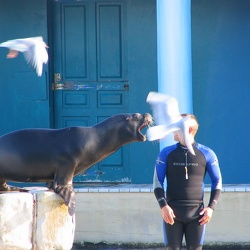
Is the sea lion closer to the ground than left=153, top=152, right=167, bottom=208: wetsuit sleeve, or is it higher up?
higher up

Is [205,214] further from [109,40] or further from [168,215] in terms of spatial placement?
[109,40]

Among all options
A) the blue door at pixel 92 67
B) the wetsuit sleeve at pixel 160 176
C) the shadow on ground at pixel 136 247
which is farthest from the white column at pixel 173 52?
the wetsuit sleeve at pixel 160 176

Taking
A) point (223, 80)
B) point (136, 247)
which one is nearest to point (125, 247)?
Answer: point (136, 247)

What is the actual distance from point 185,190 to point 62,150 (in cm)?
119

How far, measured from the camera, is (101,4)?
10594 mm

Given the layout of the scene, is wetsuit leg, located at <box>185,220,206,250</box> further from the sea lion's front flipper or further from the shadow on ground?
the shadow on ground

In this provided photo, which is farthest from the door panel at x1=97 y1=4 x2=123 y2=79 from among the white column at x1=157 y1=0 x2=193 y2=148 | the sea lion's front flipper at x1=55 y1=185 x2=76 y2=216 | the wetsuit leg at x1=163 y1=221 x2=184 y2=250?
the sea lion's front flipper at x1=55 y1=185 x2=76 y2=216

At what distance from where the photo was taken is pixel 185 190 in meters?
6.21

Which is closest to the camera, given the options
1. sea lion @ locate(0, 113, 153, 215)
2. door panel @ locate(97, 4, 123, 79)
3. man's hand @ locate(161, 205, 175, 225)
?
sea lion @ locate(0, 113, 153, 215)

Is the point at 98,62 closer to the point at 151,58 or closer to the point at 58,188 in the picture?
the point at 151,58

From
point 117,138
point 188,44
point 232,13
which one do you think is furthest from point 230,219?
point 117,138

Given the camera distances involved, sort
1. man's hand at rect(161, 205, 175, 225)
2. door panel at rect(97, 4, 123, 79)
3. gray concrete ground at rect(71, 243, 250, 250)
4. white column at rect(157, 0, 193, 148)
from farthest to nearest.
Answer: door panel at rect(97, 4, 123, 79), gray concrete ground at rect(71, 243, 250, 250), white column at rect(157, 0, 193, 148), man's hand at rect(161, 205, 175, 225)

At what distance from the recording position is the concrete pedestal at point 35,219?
18.5ft

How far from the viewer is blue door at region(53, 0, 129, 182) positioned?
34.8ft
